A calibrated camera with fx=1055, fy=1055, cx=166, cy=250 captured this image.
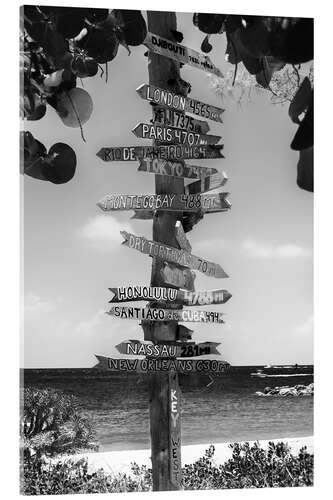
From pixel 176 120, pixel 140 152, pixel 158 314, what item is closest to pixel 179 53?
pixel 176 120

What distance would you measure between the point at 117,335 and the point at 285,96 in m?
1.70

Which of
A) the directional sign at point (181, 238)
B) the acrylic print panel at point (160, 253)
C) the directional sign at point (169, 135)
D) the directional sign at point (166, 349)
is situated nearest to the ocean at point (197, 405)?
the acrylic print panel at point (160, 253)

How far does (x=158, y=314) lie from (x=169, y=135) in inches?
39.2

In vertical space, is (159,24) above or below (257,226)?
above

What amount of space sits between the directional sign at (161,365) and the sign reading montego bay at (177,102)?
1377mm

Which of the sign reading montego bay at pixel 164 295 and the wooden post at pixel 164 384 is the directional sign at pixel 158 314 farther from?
the wooden post at pixel 164 384

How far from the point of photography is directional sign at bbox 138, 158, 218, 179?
5840 mm

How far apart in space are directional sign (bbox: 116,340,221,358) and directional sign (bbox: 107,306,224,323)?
0.13 meters

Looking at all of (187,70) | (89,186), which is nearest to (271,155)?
(187,70)

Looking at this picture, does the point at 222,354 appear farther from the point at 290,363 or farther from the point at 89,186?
the point at 89,186

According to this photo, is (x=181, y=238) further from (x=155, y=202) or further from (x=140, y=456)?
(x=140, y=456)

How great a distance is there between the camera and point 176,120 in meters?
5.88

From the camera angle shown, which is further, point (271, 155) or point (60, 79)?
point (271, 155)

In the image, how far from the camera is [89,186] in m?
5.89
